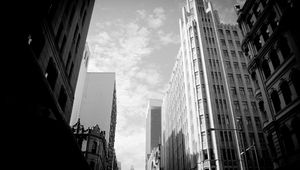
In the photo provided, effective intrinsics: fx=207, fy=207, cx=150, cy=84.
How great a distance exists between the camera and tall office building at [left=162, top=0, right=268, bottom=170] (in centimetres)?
4481

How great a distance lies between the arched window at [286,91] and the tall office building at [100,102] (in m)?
66.5

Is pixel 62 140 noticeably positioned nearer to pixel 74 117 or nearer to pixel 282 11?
pixel 282 11

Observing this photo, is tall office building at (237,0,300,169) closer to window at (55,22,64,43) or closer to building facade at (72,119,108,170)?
window at (55,22,64,43)

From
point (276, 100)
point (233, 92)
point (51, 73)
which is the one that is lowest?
point (276, 100)

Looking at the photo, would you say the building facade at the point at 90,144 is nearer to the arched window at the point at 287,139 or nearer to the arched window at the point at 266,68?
the arched window at the point at 287,139

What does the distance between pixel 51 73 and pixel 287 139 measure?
21347 mm

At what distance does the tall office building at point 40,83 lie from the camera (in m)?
8.91

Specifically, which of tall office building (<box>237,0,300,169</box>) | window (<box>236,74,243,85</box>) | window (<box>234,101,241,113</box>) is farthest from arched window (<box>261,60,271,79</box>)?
window (<box>236,74,243,85</box>)

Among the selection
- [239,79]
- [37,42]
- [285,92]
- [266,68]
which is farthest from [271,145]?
[239,79]

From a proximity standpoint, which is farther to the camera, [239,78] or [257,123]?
[239,78]

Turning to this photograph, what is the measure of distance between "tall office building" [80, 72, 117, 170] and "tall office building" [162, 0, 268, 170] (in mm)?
27548

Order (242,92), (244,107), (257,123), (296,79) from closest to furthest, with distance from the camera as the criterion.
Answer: (296,79) → (257,123) → (244,107) → (242,92)

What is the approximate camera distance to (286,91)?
18719mm

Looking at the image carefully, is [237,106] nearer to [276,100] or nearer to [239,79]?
[239,79]
